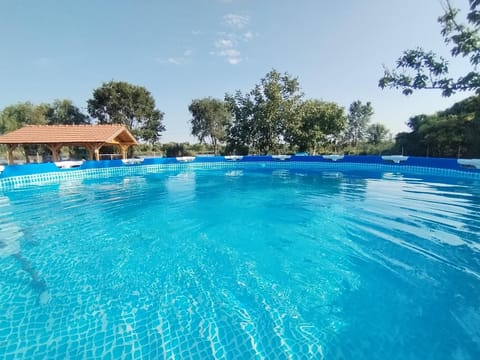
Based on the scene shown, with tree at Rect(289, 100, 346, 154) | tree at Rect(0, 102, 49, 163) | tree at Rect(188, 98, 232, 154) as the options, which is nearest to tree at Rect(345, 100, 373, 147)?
tree at Rect(289, 100, 346, 154)

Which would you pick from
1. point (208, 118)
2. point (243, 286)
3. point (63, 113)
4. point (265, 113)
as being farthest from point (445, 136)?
point (63, 113)

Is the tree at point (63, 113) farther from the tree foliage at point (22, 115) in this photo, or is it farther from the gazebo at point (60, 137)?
the gazebo at point (60, 137)

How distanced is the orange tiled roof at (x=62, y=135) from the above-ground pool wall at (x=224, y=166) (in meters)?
1.61

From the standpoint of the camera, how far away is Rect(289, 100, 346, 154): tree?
883 inches

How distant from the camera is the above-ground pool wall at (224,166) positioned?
37.1 ft

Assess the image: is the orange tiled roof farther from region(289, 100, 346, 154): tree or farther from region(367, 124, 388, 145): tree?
region(367, 124, 388, 145): tree

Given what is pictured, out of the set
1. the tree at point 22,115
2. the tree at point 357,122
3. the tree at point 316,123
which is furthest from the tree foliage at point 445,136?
the tree at point 22,115

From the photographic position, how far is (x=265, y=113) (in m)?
22.3

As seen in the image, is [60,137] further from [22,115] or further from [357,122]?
[357,122]

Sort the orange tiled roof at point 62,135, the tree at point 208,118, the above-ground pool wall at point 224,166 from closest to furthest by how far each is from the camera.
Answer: the above-ground pool wall at point 224,166
the orange tiled roof at point 62,135
the tree at point 208,118

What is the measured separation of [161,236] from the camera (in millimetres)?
4148

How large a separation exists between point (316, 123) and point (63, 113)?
1102 inches

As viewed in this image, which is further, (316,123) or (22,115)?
(22,115)

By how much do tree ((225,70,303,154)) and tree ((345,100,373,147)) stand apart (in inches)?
751
